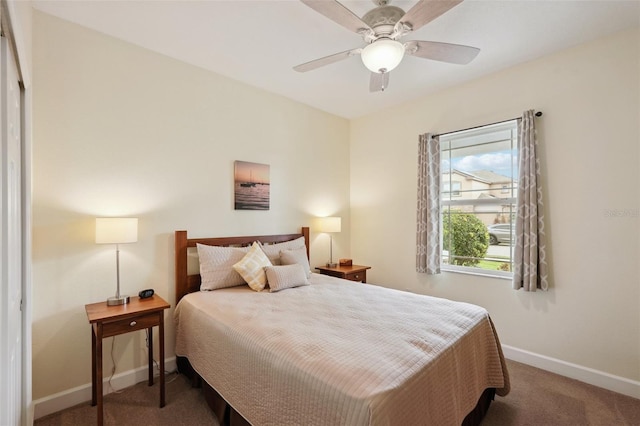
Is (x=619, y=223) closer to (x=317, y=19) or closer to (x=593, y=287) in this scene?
(x=593, y=287)

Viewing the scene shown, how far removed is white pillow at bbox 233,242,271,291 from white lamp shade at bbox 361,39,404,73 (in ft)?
6.11

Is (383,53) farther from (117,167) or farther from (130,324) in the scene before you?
(130,324)

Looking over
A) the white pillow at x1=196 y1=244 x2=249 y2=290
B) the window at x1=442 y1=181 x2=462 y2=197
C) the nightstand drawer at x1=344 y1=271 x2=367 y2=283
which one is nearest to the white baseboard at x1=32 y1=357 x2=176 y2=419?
the white pillow at x1=196 y1=244 x2=249 y2=290

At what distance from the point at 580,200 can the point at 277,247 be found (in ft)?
9.15

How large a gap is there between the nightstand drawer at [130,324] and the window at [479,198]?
9.64 ft

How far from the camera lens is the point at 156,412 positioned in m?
2.10

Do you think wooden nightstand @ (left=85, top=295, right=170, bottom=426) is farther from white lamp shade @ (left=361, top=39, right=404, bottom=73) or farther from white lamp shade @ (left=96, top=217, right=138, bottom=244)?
white lamp shade @ (left=361, top=39, right=404, bottom=73)

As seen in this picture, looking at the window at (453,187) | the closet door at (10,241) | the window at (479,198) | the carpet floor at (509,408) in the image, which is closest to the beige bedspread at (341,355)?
the carpet floor at (509,408)

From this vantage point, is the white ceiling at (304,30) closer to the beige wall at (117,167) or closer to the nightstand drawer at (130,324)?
the beige wall at (117,167)

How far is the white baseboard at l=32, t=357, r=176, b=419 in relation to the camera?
2064mm

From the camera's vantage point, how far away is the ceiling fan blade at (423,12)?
5.04 feet

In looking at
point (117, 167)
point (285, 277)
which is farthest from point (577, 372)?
point (117, 167)

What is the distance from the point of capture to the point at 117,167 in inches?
95.7

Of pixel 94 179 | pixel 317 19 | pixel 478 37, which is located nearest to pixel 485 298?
pixel 478 37
